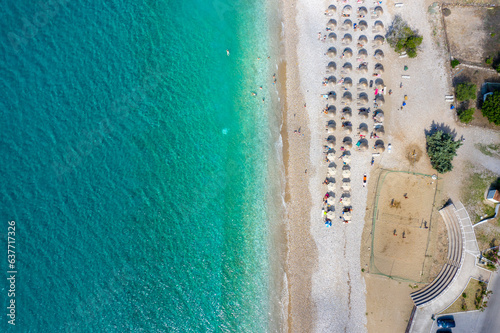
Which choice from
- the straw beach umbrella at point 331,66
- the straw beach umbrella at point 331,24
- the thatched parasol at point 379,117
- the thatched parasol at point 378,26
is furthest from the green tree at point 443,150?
the straw beach umbrella at point 331,24

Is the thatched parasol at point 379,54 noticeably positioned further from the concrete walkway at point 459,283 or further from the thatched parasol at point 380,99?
the concrete walkway at point 459,283

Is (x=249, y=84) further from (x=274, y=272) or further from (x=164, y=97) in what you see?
(x=274, y=272)

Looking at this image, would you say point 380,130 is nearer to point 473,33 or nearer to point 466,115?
point 466,115

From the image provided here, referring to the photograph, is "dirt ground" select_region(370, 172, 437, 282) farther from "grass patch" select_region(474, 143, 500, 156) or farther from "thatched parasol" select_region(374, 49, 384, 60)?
"thatched parasol" select_region(374, 49, 384, 60)

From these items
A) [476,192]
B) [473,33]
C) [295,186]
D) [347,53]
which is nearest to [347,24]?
[347,53]

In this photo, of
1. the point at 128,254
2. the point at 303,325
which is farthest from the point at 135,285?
the point at 303,325
